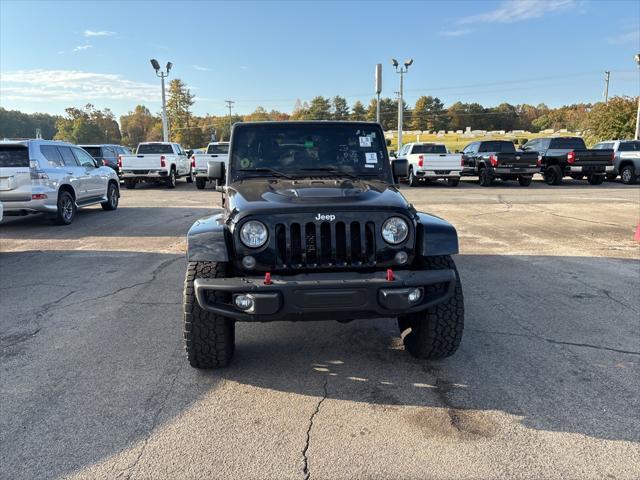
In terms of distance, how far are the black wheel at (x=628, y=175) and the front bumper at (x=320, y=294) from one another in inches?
895

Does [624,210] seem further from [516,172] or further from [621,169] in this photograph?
[621,169]

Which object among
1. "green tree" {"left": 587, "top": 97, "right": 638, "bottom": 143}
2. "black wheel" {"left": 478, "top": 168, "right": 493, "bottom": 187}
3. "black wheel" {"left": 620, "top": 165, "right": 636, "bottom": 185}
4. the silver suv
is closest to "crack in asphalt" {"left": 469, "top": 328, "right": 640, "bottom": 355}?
the silver suv

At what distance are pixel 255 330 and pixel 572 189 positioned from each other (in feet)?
60.5

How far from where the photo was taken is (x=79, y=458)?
106 inches

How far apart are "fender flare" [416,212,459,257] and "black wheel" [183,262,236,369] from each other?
1406 millimetres

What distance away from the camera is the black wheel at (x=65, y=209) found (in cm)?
1054

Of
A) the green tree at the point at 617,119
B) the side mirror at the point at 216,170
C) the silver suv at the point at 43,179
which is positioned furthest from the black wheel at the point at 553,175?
the green tree at the point at 617,119

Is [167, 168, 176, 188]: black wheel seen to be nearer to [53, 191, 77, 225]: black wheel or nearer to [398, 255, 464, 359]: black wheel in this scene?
[53, 191, 77, 225]: black wheel

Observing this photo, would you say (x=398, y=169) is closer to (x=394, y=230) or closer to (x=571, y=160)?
(x=394, y=230)

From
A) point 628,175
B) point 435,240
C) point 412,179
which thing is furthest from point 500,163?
point 435,240

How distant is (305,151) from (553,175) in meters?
20.1

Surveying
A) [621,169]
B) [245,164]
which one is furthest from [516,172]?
[245,164]

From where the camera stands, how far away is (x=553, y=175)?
21.8m

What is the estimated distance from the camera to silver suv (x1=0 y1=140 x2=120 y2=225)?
9734 millimetres
